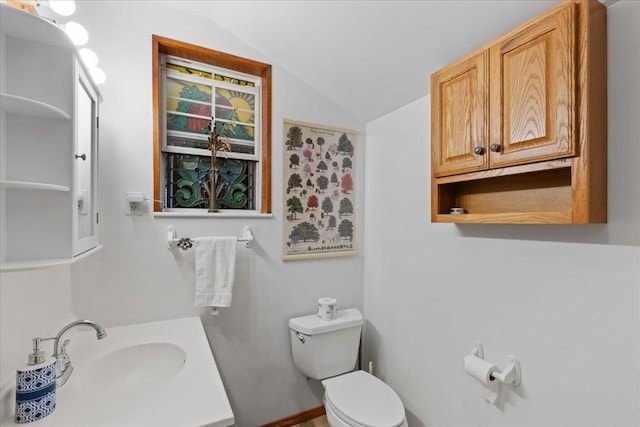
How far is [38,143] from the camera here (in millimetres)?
908

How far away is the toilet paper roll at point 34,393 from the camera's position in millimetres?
797

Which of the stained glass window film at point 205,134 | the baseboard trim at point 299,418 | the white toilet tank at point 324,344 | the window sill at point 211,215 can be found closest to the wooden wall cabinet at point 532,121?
the white toilet tank at point 324,344

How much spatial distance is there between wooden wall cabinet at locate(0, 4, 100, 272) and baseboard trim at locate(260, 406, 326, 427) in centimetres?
166

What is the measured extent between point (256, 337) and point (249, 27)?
1865 mm

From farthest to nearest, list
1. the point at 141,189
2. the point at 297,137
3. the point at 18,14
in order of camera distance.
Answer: the point at 297,137 → the point at 141,189 → the point at 18,14

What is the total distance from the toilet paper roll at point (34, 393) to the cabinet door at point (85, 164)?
334 mm

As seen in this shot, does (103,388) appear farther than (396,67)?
No

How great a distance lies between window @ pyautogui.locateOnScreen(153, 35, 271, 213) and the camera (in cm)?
175

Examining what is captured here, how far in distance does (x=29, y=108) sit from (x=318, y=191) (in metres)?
1.51

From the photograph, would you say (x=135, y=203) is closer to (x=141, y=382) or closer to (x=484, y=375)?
(x=141, y=382)

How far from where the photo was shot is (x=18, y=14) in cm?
80

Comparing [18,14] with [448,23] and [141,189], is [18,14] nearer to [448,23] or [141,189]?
[141,189]

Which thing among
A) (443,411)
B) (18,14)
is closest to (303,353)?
(443,411)

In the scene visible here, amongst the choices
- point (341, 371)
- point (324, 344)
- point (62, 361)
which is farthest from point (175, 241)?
point (341, 371)
